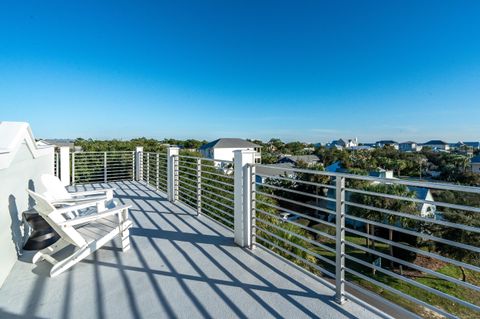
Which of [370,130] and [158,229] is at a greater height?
[370,130]

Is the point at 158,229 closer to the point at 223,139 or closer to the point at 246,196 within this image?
the point at 246,196

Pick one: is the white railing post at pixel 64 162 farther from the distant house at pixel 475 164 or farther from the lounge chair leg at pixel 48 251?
the distant house at pixel 475 164

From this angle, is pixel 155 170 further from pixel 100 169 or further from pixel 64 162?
pixel 100 169

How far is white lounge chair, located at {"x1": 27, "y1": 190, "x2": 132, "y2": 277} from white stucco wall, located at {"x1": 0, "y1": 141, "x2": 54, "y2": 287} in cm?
26

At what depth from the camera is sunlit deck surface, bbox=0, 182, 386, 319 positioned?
6.77 ft

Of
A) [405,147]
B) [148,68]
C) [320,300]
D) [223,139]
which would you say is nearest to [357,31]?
[148,68]

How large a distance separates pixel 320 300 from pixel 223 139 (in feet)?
130

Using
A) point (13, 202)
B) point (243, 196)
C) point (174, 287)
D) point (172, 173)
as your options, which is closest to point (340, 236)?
point (243, 196)

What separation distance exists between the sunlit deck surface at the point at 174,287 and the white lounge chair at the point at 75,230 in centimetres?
13

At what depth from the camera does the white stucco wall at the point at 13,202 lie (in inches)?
98.5

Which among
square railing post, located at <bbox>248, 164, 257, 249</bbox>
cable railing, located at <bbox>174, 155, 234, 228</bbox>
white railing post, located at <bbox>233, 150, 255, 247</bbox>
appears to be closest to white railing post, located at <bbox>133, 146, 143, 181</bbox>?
cable railing, located at <bbox>174, 155, 234, 228</bbox>

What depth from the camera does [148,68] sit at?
45.9 ft

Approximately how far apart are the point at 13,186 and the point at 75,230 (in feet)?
2.97

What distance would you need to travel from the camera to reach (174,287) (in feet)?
7.95
